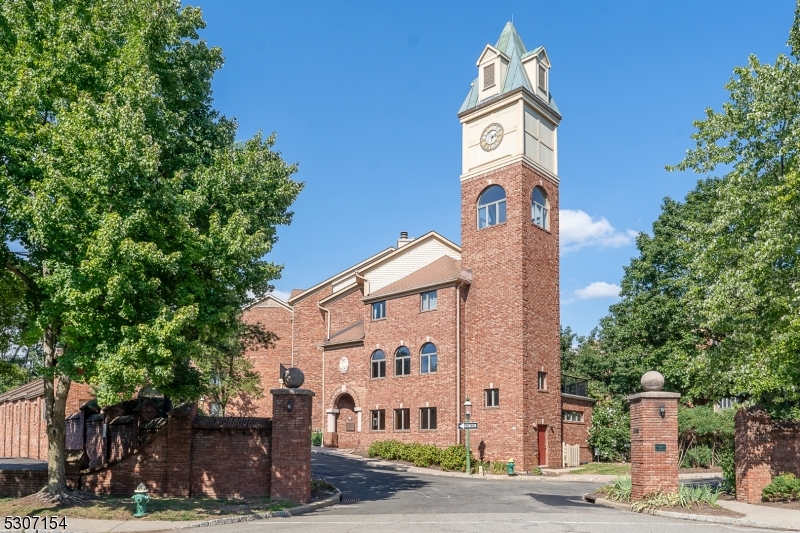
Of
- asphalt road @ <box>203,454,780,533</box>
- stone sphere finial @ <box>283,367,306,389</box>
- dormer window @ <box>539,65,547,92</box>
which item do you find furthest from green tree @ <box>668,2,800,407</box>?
dormer window @ <box>539,65,547,92</box>

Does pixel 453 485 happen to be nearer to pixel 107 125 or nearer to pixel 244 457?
pixel 244 457

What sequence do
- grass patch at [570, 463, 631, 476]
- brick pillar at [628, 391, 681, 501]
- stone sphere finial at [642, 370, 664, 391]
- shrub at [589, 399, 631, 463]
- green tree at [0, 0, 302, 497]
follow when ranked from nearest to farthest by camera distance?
1. green tree at [0, 0, 302, 497]
2. brick pillar at [628, 391, 681, 501]
3. stone sphere finial at [642, 370, 664, 391]
4. grass patch at [570, 463, 631, 476]
5. shrub at [589, 399, 631, 463]

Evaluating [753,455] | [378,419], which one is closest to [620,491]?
[753,455]

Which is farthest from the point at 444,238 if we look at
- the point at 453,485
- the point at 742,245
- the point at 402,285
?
the point at 742,245

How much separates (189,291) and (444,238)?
2753 centimetres

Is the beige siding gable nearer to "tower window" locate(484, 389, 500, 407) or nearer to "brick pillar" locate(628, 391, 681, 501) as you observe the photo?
"tower window" locate(484, 389, 500, 407)

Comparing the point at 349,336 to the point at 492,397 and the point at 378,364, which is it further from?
the point at 492,397

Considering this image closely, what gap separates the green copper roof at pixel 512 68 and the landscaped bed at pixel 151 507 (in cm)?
2366

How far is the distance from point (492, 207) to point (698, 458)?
14.8 metres

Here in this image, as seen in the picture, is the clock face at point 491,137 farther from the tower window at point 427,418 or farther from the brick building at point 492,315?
the tower window at point 427,418

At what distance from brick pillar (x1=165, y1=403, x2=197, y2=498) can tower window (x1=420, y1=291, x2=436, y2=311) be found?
18975 millimetres

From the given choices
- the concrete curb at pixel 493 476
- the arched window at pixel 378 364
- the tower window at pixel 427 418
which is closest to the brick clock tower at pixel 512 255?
the concrete curb at pixel 493 476

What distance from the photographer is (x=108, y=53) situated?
56.7 ft

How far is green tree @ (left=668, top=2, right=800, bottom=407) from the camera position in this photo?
1711 centimetres
